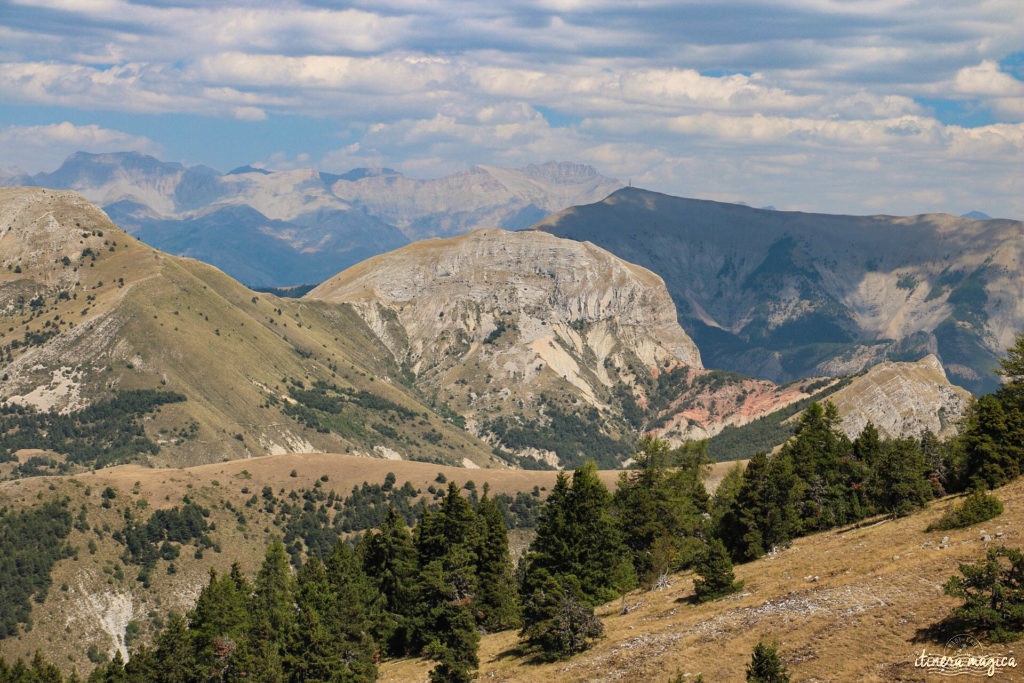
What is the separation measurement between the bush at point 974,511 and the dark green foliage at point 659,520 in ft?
122

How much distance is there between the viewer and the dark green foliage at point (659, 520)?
118 m

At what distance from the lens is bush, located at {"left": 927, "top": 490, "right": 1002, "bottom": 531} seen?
7681 centimetres

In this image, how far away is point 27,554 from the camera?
186125mm

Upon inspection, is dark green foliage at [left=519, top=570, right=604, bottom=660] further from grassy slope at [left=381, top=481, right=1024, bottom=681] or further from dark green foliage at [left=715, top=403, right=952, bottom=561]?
dark green foliage at [left=715, top=403, right=952, bottom=561]

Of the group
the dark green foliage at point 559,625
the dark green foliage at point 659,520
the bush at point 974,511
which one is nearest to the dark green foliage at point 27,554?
the dark green foliage at point 659,520

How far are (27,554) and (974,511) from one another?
559ft

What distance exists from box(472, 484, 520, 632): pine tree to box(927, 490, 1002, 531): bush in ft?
156

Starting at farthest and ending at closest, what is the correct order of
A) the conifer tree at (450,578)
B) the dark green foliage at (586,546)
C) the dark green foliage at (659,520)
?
1. the dark green foliage at (659,520)
2. the dark green foliage at (586,546)
3. the conifer tree at (450,578)

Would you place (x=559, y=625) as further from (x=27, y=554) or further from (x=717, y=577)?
(x=27, y=554)

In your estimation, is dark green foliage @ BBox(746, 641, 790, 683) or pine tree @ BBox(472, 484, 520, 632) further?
pine tree @ BBox(472, 484, 520, 632)

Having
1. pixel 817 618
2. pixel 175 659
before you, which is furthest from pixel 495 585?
pixel 817 618

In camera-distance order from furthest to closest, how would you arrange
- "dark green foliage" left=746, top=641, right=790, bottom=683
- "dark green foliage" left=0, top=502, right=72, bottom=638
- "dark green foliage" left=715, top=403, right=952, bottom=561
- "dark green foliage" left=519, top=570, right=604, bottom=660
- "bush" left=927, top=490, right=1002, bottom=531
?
"dark green foliage" left=0, top=502, right=72, bottom=638 → "dark green foliage" left=715, top=403, right=952, bottom=561 → "dark green foliage" left=519, top=570, right=604, bottom=660 → "bush" left=927, top=490, right=1002, bottom=531 → "dark green foliage" left=746, top=641, right=790, bottom=683

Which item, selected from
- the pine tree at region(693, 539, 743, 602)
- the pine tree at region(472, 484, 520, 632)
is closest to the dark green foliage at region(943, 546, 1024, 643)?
the pine tree at region(693, 539, 743, 602)

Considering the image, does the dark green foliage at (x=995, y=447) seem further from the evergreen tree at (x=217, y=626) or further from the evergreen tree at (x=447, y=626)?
the evergreen tree at (x=217, y=626)
